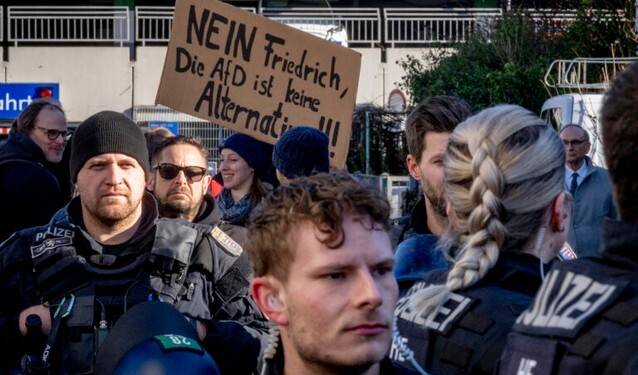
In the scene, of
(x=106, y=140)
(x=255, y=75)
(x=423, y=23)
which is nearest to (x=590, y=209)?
(x=255, y=75)

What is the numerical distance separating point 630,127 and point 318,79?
17.7 feet

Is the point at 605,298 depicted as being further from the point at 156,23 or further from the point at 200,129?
the point at 156,23

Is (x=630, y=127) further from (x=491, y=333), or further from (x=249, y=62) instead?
(x=249, y=62)

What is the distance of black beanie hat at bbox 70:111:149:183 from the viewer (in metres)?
4.49

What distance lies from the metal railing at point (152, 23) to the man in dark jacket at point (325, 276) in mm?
24639

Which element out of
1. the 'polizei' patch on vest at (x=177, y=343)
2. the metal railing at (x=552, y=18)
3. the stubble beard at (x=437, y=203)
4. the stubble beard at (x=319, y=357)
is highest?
the metal railing at (x=552, y=18)

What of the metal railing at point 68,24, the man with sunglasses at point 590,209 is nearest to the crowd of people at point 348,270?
the man with sunglasses at point 590,209

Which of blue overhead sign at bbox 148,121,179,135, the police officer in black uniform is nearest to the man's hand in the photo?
the police officer in black uniform

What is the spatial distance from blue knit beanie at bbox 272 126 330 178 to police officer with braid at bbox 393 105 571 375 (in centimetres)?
185

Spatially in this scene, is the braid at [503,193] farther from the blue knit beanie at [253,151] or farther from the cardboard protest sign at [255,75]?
the cardboard protest sign at [255,75]

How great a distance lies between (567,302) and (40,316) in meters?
2.39

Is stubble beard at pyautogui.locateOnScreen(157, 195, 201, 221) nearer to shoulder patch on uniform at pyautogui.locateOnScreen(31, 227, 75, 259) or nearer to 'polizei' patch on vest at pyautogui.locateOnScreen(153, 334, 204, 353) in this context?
shoulder patch on uniform at pyautogui.locateOnScreen(31, 227, 75, 259)

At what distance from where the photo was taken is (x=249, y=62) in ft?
24.7

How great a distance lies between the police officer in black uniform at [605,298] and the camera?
6.63ft
